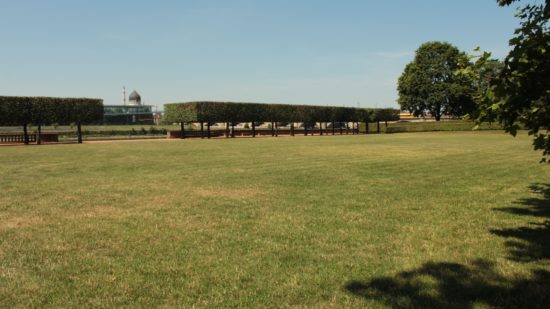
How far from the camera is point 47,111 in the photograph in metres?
39.7

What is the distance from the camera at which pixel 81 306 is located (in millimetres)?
3906

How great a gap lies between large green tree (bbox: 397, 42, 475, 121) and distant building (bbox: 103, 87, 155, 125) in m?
83.4

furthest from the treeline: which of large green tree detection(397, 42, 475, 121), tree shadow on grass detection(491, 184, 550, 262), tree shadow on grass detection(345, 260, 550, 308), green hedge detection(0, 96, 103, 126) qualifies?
large green tree detection(397, 42, 475, 121)

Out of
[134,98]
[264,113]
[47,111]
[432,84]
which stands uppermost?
[134,98]

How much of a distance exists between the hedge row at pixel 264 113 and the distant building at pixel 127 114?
72370 millimetres

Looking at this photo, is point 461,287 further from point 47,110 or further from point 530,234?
point 47,110

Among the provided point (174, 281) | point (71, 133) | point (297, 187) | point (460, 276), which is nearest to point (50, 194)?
point (297, 187)

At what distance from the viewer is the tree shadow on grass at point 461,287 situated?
3843 mm

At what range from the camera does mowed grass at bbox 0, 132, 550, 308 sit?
13.7 feet

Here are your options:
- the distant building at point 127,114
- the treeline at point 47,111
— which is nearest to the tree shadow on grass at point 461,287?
the treeline at point 47,111

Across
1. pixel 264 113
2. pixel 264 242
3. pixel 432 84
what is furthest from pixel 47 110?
pixel 432 84

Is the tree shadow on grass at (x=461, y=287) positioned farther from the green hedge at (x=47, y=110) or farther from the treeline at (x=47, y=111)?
the green hedge at (x=47, y=110)

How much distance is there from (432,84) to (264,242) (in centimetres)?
6564

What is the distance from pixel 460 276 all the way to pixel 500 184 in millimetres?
7475
